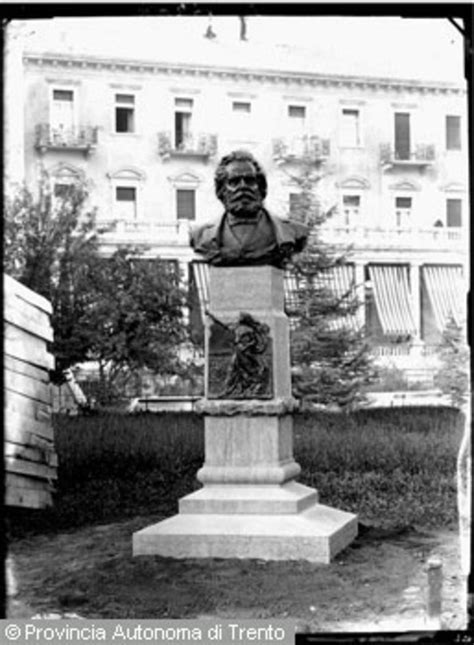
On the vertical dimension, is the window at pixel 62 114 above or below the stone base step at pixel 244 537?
above

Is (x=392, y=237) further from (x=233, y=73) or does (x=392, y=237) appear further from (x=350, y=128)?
(x=233, y=73)

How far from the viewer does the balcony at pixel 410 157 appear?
13.2m

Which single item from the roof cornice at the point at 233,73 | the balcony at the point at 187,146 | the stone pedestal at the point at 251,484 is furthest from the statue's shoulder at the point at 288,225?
the balcony at the point at 187,146

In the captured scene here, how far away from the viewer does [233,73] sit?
12.9 m

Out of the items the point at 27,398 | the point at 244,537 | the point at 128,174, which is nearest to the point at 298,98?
the point at 128,174

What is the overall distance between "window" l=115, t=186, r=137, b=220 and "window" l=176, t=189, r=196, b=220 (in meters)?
0.60

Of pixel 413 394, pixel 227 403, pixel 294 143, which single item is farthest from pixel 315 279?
pixel 227 403

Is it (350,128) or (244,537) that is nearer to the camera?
(244,537)

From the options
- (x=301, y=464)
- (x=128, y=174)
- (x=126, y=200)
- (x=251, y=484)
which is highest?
(x=128, y=174)

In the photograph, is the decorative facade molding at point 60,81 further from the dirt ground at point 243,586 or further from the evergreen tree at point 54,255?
the dirt ground at point 243,586

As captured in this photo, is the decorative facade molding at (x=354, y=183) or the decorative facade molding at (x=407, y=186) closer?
the decorative facade molding at (x=407, y=186)

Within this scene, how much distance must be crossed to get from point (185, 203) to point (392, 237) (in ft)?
9.56

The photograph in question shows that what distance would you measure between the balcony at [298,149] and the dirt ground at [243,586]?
23.0 ft

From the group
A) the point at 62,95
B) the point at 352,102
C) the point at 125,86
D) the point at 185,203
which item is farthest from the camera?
the point at 185,203
